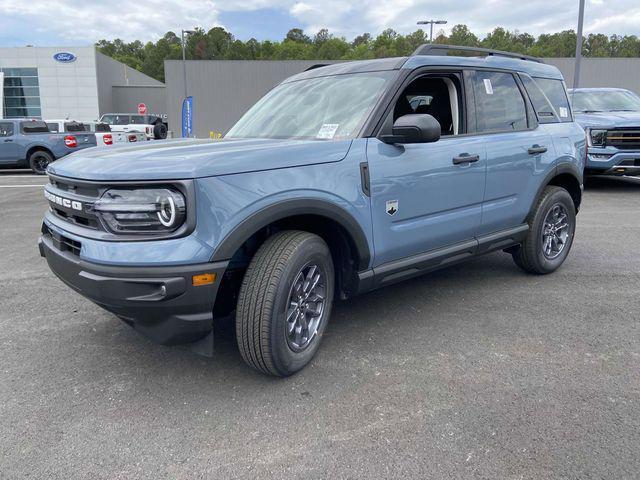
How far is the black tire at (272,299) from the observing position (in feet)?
8.95

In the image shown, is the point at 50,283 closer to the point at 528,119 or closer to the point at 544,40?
the point at 528,119

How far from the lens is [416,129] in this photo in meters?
3.09

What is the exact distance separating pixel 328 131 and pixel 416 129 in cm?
60

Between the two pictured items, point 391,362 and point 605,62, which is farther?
point 605,62

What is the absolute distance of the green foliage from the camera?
7988cm

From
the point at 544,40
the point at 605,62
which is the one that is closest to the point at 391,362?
the point at 605,62

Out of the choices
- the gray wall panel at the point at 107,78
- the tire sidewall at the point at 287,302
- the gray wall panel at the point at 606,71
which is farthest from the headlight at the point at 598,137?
the gray wall panel at the point at 107,78

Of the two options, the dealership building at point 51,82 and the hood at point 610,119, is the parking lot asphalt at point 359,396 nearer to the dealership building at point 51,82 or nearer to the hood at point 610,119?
the hood at point 610,119

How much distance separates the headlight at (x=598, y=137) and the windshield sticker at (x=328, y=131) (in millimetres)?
7905

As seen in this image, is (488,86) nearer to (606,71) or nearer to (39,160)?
(39,160)

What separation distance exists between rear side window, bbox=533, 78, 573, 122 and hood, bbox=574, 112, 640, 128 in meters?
5.14

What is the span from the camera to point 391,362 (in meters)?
3.24

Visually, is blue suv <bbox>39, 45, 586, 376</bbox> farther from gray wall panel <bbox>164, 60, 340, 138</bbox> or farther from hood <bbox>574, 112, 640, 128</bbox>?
gray wall panel <bbox>164, 60, 340, 138</bbox>

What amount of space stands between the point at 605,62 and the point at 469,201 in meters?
34.0
